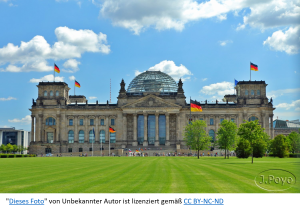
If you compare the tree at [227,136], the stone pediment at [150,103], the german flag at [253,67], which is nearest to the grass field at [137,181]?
the tree at [227,136]

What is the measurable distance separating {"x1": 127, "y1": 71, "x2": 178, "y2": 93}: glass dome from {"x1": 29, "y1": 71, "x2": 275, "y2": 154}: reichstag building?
859 cm

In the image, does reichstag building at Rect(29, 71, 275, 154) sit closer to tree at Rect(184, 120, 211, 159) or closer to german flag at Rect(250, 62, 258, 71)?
german flag at Rect(250, 62, 258, 71)

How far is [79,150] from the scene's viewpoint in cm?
14388

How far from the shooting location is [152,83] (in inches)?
6142

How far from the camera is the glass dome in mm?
154625

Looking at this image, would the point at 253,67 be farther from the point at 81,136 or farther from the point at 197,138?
the point at 81,136

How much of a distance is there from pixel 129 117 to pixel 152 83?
20720mm

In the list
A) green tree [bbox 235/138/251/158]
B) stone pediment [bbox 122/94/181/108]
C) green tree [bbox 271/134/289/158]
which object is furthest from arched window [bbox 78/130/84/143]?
green tree [bbox 235/138/251/158]

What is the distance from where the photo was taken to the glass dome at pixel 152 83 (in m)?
155

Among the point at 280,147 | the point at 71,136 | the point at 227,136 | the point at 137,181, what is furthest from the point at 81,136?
the point at 137,181

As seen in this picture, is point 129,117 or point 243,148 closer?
point 243,148

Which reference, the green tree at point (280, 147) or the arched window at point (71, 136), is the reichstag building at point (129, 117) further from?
the green tree at point (280, 147)
